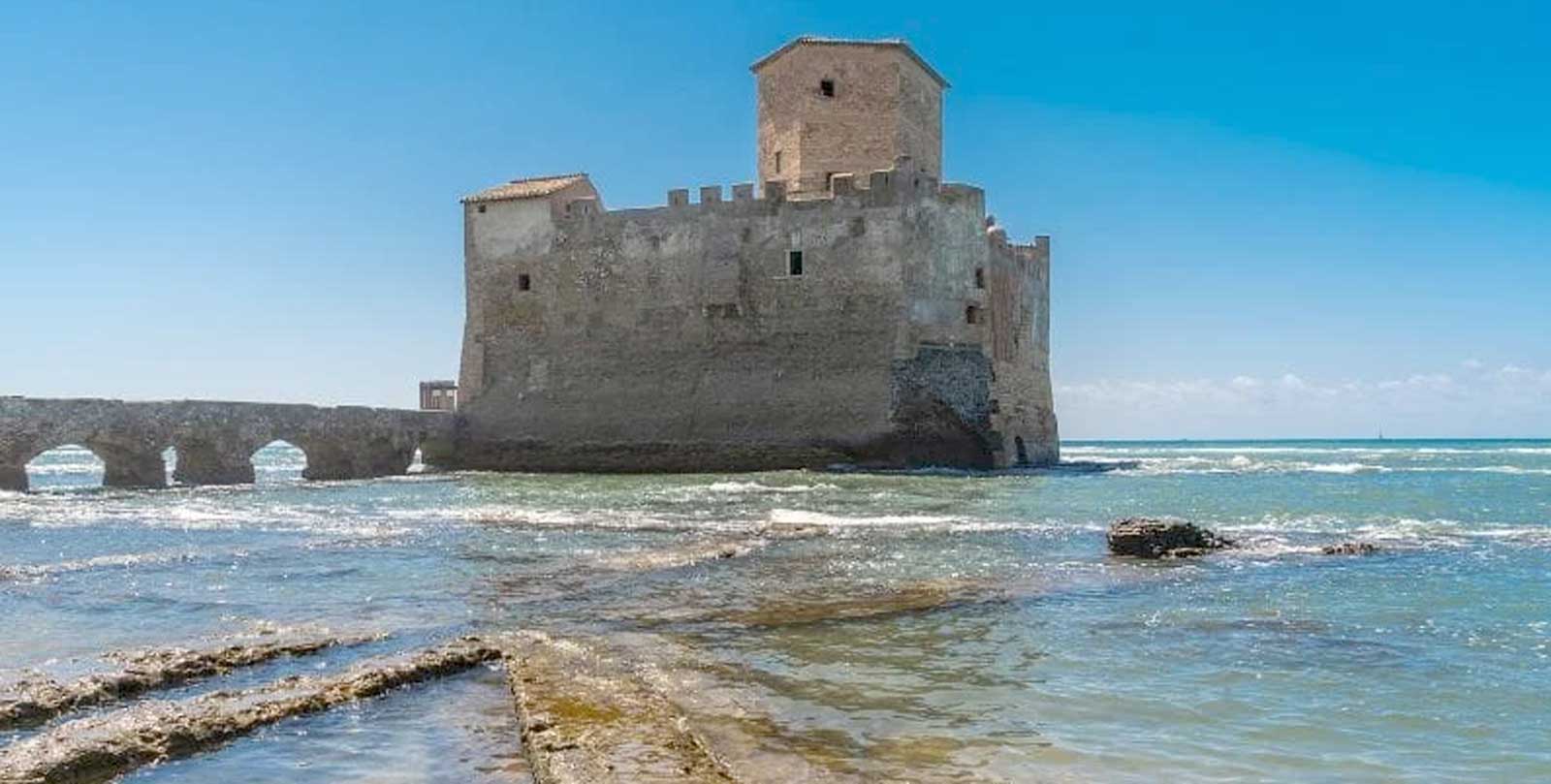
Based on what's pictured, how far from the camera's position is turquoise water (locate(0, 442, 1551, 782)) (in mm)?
5223

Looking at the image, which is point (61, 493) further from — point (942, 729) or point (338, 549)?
point (942, 729)

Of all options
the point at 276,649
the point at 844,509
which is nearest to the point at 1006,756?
the point at 276,649

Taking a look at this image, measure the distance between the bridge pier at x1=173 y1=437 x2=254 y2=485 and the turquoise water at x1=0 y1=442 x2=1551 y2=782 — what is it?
434 inches

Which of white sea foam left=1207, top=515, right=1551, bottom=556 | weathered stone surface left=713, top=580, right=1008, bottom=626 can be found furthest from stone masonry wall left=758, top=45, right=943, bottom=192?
weathered stone surface left=713, top=580, right=1008, bottom=626

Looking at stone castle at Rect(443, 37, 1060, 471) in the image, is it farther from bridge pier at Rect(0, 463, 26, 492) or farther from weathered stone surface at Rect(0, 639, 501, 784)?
weathered stone surface at Rect(0, 639, 501, 784)

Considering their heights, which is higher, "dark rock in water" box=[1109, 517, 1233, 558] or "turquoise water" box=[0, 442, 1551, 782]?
"dark rock in water" box=[1109, 517, 1233, 558]

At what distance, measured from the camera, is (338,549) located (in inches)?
544

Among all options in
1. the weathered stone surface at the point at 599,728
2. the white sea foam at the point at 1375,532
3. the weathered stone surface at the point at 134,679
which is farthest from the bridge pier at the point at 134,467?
the weathered stone surface at the point at 599,728

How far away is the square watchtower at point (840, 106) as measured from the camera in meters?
35.2

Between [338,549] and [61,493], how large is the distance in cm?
1557

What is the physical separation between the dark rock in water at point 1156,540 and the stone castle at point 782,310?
59.5 feet

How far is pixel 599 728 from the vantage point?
17.3 feet

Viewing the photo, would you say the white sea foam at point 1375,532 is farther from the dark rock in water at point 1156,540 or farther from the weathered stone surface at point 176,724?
the weathered stone surface at point 176,724

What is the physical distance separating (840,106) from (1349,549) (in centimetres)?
2414
